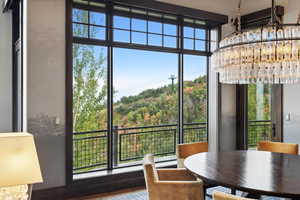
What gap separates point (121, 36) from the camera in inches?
167

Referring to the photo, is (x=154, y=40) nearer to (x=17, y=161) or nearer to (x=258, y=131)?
(x=258, y=131)

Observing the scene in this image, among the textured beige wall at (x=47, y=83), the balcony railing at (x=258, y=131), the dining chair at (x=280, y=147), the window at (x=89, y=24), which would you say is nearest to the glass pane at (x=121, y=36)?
the window at (x=89, y=24)

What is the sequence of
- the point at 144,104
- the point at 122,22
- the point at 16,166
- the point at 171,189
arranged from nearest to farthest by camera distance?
the point at 16,166, the point at 171,189, the point at 122,22, the point at 144,104

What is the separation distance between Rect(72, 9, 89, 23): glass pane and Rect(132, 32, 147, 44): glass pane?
0.81 meters

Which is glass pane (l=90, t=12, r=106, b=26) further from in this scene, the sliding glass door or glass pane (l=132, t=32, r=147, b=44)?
the sliding glass door

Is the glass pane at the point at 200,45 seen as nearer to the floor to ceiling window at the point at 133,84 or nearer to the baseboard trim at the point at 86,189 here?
the floor to ceiling window at the point at 133,84

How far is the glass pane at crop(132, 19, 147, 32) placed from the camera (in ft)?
14.3

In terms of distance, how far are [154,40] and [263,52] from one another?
2327 mm

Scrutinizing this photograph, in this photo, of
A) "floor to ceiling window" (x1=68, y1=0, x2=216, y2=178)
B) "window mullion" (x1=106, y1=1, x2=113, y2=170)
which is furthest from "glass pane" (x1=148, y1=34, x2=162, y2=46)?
"window mullion" (x1=106, y1=1, x2=113, y2=170)

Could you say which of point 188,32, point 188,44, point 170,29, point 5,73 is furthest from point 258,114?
point 5,73

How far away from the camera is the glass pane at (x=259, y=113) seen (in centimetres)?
480

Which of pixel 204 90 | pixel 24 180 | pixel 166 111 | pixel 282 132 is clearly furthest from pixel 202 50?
pixel 24 180

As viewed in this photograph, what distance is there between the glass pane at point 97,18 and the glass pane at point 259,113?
3.04 m

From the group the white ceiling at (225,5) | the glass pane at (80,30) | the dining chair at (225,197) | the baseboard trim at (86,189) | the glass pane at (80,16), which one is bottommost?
the baseboard trim at (86,189)
